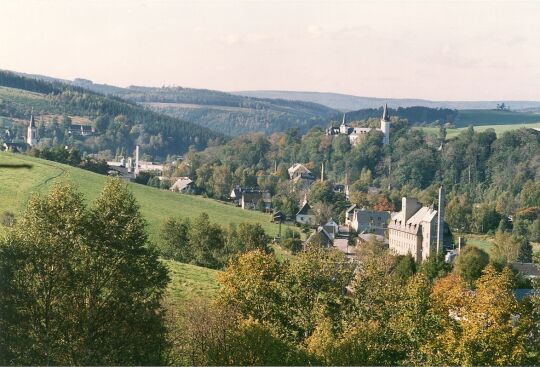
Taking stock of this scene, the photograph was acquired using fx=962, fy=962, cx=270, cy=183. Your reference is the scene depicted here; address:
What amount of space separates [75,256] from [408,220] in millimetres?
46778

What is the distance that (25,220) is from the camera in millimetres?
19203

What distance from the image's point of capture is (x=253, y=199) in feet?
279

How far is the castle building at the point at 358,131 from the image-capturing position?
128025 mm

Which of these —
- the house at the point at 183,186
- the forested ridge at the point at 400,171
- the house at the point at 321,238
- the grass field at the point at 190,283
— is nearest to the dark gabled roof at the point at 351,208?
the forested ridge at the point at 400,171

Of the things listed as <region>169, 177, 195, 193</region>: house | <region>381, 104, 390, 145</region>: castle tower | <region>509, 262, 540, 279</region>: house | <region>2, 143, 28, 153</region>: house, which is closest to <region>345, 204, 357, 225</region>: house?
<region>169, 177, 195, 193</region>: house

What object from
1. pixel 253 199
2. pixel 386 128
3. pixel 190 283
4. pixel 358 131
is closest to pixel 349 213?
pixel 253 199

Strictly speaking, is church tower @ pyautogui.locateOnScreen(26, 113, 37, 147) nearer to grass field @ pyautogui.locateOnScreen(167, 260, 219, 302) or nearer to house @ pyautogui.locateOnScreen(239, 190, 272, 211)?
house @ pyautogui.locateOnScreen(239, 190, 272, 211)

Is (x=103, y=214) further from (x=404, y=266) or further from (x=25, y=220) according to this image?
(x=404, y=266)

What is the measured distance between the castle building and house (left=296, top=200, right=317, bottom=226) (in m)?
49.2

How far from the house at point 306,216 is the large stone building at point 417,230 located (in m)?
8.18

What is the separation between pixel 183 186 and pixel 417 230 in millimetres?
32181

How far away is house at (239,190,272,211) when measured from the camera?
272 feet

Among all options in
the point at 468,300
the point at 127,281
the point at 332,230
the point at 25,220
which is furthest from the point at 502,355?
the point at 332,230

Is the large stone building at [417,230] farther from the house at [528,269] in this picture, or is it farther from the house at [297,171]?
the house at [297,171]
